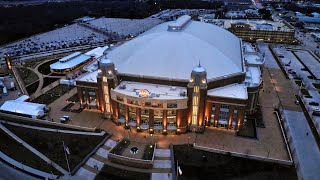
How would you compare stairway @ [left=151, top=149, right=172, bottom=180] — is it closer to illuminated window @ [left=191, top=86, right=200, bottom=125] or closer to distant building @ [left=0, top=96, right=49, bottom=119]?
illuminated window @ [left=191, top=86, right=200, bottom=125]

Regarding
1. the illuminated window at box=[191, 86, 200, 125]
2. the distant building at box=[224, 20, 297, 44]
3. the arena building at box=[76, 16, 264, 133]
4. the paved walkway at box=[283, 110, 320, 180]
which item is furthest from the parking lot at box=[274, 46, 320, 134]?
the illuminated window at box=[191, 86, 200, 125]

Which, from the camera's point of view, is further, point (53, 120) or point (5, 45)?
point (5, 45)

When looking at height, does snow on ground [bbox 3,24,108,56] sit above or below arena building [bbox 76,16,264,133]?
below

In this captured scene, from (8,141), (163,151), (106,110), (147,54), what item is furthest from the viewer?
(147,54)

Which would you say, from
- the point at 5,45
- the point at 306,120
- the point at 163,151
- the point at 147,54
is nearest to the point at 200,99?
the point at 163,151

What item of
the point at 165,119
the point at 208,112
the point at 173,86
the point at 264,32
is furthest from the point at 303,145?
the point at 264,32

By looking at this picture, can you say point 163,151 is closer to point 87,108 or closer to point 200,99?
point 200,99
